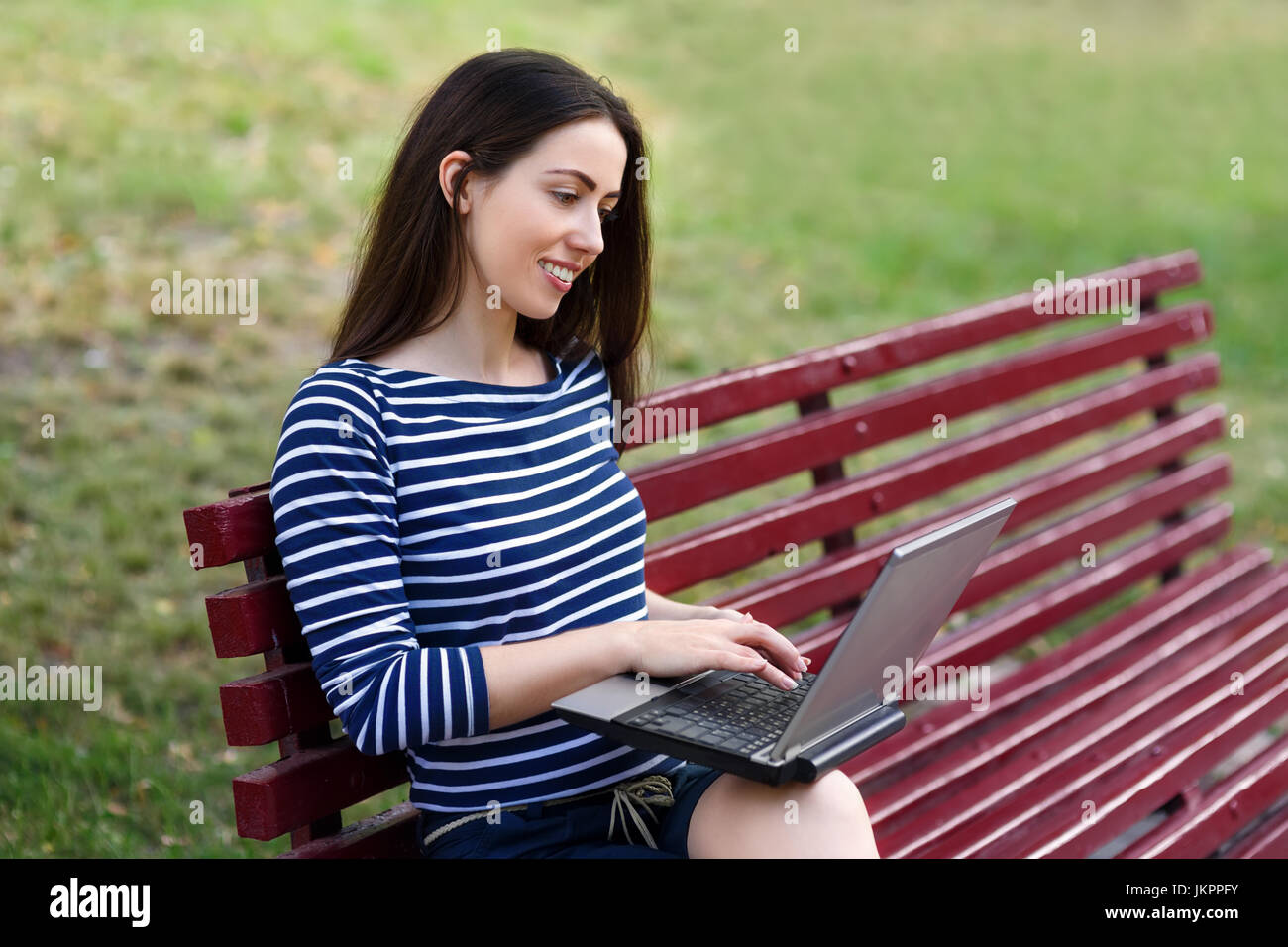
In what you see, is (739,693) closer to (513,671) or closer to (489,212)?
Answer: (513,671)

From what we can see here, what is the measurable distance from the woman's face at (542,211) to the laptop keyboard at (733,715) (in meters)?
0.63

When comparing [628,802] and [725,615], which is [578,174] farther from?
[628,802]

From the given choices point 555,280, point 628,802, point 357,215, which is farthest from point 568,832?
point 357,215

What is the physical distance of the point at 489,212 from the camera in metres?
2.21

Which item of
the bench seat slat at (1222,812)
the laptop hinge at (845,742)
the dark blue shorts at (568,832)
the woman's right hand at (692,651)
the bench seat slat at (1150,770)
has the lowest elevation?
the bench seat slat at (1222,812)

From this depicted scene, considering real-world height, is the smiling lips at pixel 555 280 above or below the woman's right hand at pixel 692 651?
above

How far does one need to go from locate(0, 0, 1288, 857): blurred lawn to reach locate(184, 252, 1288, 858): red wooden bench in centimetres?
123

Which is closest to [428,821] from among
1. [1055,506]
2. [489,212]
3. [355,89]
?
[489,212]

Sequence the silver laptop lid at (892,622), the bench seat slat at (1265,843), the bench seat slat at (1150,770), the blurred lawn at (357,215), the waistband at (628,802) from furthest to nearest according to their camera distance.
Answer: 1. the blurred lawn at (357,215)
2. the bench seat slat at (1265,843)
3. the bench seat slat at (1150,770)
4. the waistband at (628,802)
5. the silver laptop lid at (892,622)

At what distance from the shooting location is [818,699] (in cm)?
194

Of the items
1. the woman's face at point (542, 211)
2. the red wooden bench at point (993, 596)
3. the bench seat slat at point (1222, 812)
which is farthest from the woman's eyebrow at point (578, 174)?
the bench seat slat at point (1222, 812)

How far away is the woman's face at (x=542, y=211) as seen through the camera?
220 cm

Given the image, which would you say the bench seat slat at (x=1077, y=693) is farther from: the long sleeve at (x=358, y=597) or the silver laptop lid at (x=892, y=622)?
the long sleeve at (x=358, y=597)

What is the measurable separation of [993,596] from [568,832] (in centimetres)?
190
